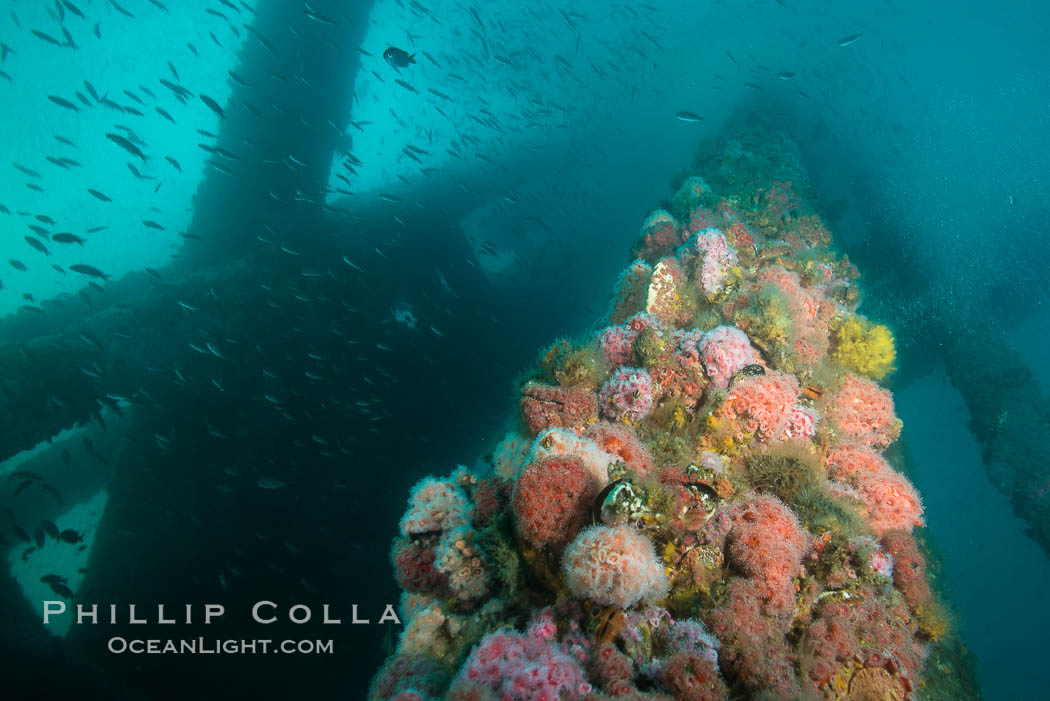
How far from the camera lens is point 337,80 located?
20.2 meters

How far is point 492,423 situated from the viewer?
20.5 m

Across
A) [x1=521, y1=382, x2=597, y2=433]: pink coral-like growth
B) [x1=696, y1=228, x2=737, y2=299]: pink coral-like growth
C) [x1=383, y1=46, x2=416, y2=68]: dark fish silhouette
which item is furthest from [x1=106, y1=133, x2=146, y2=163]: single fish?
[x1=696, y1=228, x2=737, y2=299]: pink coral-like growth

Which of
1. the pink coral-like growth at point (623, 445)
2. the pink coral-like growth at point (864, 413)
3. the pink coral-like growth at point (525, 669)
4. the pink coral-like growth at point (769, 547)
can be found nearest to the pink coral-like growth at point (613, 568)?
the pink coral-like growth at point (525, 669)

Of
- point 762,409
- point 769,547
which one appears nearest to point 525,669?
point 769,547

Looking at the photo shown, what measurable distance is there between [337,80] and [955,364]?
104ft

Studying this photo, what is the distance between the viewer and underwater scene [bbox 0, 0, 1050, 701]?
12.1 ft

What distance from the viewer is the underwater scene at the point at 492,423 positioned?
368 cm

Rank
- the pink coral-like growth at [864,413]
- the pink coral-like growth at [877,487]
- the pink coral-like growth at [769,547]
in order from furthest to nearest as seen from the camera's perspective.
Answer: the pink coral-like growth at [864,413] → the pink coral-like growth at [877,487] → the pink coral-like growth at [769,547]

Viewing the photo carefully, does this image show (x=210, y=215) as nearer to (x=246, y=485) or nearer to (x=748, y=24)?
(x=246, y=485)

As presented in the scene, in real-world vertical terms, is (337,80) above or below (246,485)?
above

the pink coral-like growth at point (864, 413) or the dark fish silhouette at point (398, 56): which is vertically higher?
the dark fish silhouette at point (398, 56)

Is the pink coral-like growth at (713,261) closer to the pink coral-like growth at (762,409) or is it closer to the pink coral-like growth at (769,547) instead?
the pink coral-like growth at (762,409)

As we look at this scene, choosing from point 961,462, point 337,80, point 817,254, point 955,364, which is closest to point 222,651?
point 817,254

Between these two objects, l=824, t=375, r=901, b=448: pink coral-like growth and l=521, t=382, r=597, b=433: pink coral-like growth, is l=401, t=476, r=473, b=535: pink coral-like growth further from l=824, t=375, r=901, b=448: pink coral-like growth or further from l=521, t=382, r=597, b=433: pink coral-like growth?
l=824, t=375, r=901, b=448: pink coral-like growth
